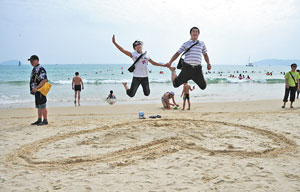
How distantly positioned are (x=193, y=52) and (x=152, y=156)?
286cm

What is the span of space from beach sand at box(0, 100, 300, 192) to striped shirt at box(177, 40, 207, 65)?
2.01m

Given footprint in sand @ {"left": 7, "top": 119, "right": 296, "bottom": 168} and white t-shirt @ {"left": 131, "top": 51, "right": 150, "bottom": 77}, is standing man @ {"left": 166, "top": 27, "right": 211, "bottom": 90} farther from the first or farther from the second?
footprint in sand @ {"left": 7, "top": 119, "right": 296, "bottom": 168}

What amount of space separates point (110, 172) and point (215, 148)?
8.37 feet

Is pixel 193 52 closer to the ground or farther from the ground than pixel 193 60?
farther from the ground

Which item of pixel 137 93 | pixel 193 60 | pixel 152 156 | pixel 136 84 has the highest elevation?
pixel 193 60

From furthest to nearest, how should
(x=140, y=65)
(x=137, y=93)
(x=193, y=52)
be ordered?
(x=137, y=93) → (x=140, y=65) → (x=193, y=52)

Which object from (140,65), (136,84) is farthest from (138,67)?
(136,84)

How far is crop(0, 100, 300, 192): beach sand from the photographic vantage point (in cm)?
411

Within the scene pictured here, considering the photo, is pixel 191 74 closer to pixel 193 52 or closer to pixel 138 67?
pixel 193 52

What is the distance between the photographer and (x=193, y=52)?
6.57 meters

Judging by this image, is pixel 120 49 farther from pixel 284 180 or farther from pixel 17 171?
pixel 284 180

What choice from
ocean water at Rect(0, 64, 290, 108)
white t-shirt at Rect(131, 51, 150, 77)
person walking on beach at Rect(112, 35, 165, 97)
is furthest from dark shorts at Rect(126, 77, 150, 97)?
ocean water at Rect(0, 64, 290, 108)

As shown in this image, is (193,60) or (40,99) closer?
(193,60)

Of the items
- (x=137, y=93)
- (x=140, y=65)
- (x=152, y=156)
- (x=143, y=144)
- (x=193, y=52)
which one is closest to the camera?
(x=152, y=156)
